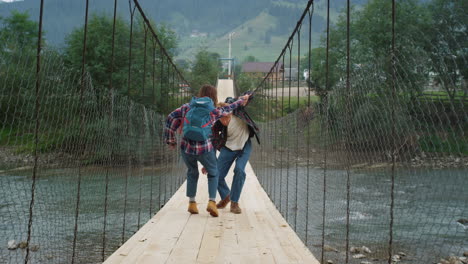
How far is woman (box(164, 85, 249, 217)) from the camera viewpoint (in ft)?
12.8

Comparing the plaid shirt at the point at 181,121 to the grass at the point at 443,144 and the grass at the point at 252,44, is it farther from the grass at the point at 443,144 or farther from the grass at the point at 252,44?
the grass at the point at 252,44

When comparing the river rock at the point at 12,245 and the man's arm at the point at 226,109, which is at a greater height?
the man's arm at the point at 226,109

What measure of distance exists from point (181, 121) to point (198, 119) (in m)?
0.23

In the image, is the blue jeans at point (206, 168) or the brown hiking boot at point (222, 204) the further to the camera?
the brown hiking boot at point (222, 204)

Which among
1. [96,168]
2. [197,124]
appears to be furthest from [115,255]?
[197,124]

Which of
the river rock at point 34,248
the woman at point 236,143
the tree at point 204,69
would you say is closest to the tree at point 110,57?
the river rock at point 34,248

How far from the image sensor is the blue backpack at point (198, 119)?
12.5 ft

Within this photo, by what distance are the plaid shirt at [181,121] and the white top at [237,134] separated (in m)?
0.32

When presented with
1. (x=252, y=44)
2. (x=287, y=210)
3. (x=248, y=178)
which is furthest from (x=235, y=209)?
(x=252, y=44)

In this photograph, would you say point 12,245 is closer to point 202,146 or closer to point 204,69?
point 202,146

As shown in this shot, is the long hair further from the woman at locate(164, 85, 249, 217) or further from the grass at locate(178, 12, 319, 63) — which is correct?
the grass at locate(178, 12, 319, 63)

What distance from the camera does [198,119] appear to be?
12.6ft

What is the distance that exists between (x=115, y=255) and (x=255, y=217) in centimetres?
158

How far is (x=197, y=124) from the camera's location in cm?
383
